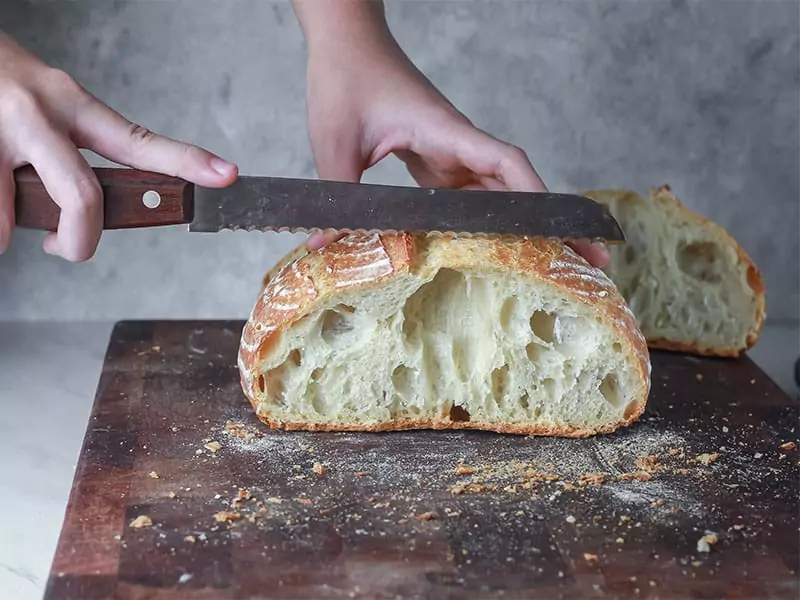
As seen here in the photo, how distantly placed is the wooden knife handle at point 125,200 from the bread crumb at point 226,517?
0.47 meters

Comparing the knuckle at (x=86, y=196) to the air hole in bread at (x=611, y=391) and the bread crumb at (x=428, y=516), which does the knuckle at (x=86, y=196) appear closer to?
the bread crumb at (x=428, y=516)

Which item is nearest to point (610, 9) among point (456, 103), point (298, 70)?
point (456, 103)

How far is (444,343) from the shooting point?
1.93m

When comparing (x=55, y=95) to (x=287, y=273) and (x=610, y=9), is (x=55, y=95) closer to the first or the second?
(x=287, y=273)

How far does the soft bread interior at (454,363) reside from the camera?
1902mm

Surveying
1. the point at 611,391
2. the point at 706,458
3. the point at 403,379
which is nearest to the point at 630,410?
the point at 611,391

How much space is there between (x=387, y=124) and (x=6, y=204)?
77cm

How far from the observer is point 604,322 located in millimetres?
1885

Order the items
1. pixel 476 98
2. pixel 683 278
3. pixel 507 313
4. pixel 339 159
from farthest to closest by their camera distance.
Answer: pixel 476 98 < pixel 683 278 < pixel 339 159 < pixel 507 313

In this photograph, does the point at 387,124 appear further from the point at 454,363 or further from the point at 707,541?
the point at 707,541

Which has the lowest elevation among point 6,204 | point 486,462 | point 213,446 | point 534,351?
point 213,446

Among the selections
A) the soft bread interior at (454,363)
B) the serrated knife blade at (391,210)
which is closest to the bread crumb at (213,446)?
the soft bread interior at (454,363)

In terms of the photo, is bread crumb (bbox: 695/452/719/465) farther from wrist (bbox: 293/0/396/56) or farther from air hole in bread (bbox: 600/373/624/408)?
wrist (bbox: 293/0/396/56)

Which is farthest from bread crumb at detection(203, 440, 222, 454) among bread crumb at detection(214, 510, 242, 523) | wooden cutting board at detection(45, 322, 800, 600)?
bread crumb at detection(214, 510, 242, 523)
